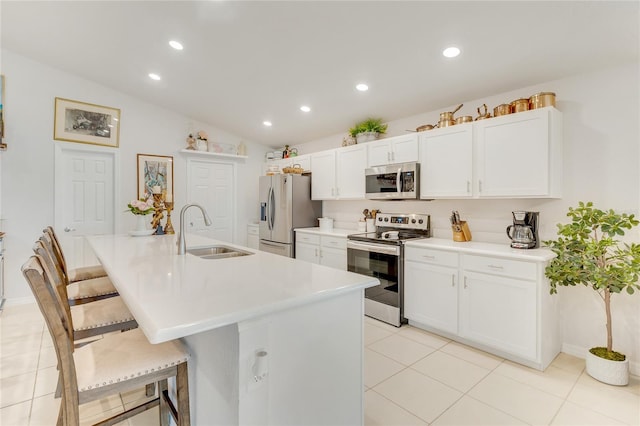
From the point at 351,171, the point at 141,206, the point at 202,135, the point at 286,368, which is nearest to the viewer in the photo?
the point at 286,368

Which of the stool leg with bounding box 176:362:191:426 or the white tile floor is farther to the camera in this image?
the white tile floor

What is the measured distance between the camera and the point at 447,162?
124 inches

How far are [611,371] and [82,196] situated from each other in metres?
5.86

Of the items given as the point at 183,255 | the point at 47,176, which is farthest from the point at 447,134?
the point at 47,176

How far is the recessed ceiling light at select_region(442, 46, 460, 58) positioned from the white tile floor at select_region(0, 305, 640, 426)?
2.50 m

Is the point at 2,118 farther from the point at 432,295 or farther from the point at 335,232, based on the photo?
the point at 432,295

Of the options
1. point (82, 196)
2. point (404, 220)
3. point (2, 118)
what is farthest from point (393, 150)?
point (2, 118)

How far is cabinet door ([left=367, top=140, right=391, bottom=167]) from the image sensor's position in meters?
3.71

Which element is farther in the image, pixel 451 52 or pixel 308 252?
pixel 308 252

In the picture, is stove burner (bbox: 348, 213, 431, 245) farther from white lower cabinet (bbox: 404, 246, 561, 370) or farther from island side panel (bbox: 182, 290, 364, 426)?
island side panel (bbox: 182, 290, 364, 426)

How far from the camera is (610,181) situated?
2.48m

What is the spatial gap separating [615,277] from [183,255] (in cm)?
297

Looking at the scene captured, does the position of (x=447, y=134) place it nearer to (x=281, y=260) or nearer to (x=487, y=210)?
(x=487, y=210)

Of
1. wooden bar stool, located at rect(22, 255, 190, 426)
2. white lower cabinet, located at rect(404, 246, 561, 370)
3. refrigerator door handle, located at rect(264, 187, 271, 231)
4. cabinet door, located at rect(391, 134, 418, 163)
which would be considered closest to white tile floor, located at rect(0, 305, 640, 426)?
white lower cabinet, located at rect(404, 246, 561, 370)
